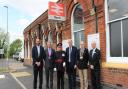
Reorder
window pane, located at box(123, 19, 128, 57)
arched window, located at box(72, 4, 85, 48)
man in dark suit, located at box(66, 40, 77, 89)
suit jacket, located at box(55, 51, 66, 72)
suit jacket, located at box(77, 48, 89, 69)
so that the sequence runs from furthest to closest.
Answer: arched window, located at box(72, 4, 85, 48) < suit jacket, located at box(55, 51, 66, 72) < man in dark suit, located at box(66, 40, 77, 89) < suit jacket, located at box(77, 48, 89, 69) < window pane, located at box(123, 19, 128, 57)

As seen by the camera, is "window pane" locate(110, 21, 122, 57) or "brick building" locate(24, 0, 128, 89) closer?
"brick building" locate(24, 0, 128, 89)

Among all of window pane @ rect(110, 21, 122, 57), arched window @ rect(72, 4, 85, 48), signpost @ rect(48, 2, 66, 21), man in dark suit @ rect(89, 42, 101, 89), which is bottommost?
man in dark suit @ rect(89, 42, 101, 89)

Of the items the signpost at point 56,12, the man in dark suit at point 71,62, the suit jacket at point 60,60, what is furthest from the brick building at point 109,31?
the suit jacket at point 60,60

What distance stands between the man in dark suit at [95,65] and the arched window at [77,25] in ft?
9.47


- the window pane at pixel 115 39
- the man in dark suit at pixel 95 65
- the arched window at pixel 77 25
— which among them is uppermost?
the arched window at pixel 77 25

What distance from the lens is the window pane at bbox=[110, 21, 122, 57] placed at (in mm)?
11500

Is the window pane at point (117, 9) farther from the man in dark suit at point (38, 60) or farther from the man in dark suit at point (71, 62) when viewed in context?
the man in dark suit at point (38, 60)

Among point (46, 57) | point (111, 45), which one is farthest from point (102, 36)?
point (46, 57)

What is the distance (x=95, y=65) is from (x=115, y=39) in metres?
1.30

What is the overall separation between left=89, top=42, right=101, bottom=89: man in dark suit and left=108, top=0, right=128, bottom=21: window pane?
1.40m

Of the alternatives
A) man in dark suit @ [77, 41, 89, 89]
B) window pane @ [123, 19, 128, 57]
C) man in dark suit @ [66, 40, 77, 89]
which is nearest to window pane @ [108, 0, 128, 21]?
window pane @ [123, 19, 128, 57]

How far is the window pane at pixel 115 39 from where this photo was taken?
1150 centimetres

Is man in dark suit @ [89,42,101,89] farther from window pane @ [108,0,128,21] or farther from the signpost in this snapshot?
the signpost

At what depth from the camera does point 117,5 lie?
38.0 feet
